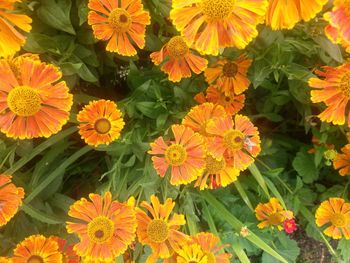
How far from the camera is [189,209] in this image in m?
1.22

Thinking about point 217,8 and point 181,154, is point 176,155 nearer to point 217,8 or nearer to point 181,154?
point 181,154

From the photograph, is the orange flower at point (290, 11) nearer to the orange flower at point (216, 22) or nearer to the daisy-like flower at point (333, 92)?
the orange flower at point (216, 22)

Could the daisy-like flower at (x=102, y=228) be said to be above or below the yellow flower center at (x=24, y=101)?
below

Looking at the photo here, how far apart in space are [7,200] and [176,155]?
15.5 inches

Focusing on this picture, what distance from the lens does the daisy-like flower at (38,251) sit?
Result: 3.50 ft

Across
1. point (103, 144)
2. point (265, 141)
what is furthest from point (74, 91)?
point (265, 141)

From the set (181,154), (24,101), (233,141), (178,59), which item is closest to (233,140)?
(233,141)

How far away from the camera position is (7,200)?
1.00 m

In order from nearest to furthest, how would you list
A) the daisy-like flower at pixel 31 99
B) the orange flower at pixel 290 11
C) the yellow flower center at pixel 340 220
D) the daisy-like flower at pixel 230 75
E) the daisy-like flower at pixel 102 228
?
the orange flower at pixel 290 11 → the daisy-like flower at pixel 31 99 → the daisy-like flower at pixel 102 228 → the daisy-like flower at pixel 230 75 → the yellow flower center at pixel 340 220

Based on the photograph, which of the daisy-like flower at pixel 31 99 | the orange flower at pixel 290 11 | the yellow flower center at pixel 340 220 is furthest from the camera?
the yellow flower center at pixel 340 220

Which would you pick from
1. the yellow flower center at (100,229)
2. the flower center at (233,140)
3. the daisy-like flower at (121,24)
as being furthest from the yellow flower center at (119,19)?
the yellow flower center at (100,229)

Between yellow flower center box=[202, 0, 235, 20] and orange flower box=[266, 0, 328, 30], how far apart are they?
9 cm

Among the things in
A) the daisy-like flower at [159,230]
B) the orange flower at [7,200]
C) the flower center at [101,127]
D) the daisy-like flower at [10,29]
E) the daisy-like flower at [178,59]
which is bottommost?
the daisy-like flower at [159,230]

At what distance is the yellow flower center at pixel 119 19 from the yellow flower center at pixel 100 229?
45 cm
